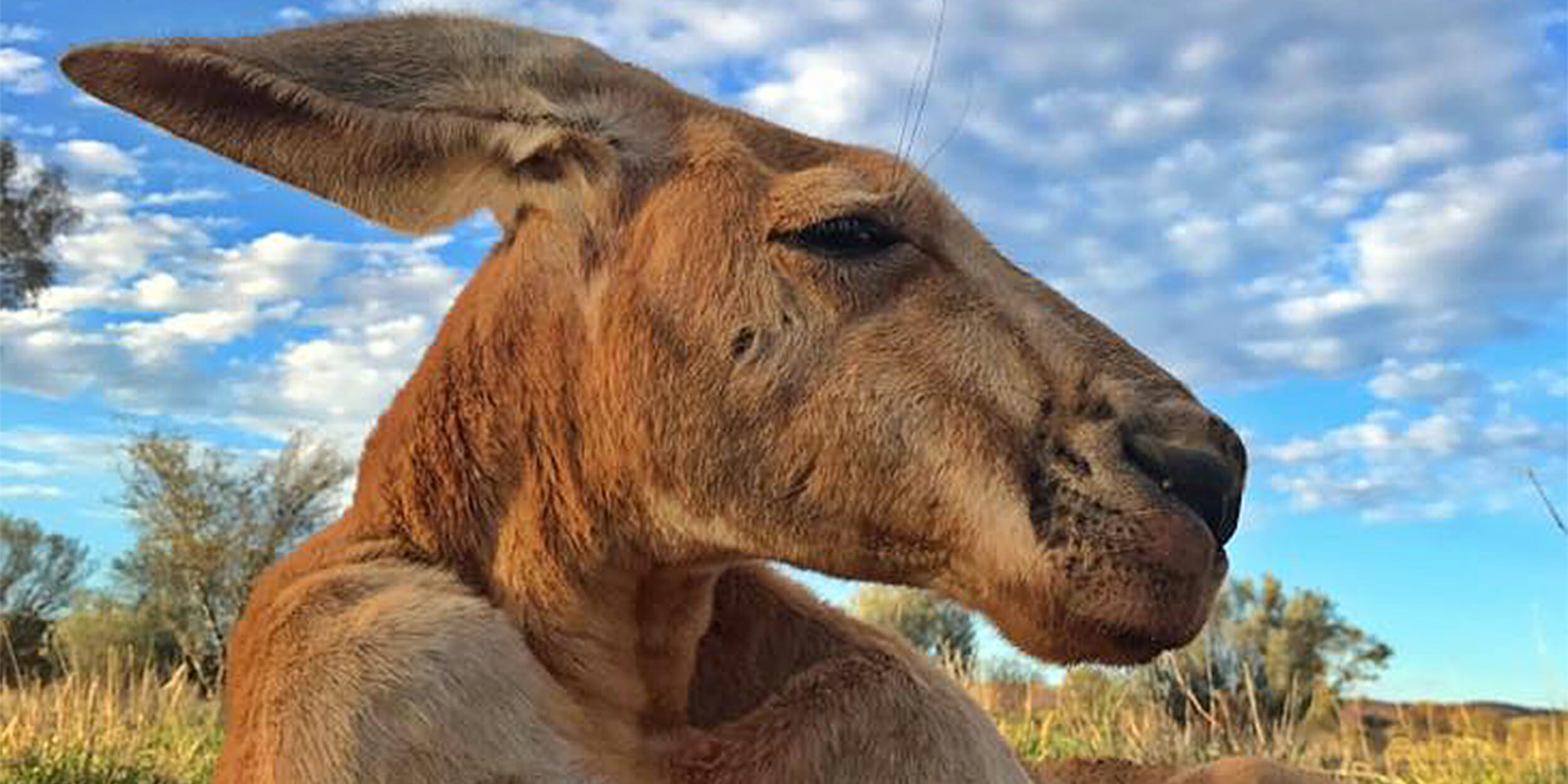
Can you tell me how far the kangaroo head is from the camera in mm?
3076

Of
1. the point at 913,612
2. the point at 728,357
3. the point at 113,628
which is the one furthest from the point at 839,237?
the point at 113,628

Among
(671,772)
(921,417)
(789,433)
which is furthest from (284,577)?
(921,417)

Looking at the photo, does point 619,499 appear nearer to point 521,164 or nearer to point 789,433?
point 789,433

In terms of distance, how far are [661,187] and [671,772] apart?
4.15 feet

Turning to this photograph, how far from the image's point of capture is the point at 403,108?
346cm

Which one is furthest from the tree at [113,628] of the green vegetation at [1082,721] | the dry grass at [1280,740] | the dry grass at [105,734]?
the dry grass at [1280,740]

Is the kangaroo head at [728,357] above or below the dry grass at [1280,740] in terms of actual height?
above

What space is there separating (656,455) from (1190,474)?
106 centimetres

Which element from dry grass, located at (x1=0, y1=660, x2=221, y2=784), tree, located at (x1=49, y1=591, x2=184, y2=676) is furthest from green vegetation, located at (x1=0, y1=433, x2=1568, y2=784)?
tree, located at (x1=49, y1=591, x2=184, y2=676)

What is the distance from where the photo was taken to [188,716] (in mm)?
13016

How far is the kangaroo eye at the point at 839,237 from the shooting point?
3.35m

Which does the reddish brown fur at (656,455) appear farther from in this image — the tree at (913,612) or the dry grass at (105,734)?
the tree at (913,612)

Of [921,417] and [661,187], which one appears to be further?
[661,187]

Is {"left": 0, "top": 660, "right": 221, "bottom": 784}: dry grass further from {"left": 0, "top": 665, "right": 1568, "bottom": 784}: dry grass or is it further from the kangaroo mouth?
the kangaroo mouth
